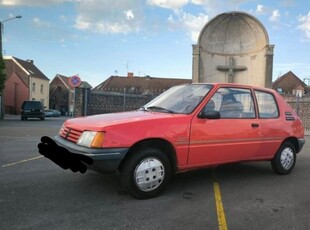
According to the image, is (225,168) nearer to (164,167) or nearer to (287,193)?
(287,193)

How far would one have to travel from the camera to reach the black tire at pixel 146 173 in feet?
17.1

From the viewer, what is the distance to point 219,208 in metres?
5.06

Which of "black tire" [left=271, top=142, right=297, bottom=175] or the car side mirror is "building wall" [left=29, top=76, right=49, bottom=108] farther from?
the car side mirror

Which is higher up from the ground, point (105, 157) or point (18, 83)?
point (18, 83)

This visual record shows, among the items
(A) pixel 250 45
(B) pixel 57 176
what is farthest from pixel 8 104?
(B) pixel 57 176

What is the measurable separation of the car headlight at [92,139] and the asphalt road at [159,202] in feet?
2.49

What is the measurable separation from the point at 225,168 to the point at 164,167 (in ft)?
8.64

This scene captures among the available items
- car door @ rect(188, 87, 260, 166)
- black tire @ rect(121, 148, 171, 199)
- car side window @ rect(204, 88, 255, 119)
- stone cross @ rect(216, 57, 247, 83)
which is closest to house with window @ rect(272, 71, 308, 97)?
stone cross @ rect(216, 57, 247, 83)

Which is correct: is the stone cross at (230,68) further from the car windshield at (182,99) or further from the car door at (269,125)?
the car windshield at (182,99)

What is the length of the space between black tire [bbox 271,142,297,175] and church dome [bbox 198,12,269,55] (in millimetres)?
22415

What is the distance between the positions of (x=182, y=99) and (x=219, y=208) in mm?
1930

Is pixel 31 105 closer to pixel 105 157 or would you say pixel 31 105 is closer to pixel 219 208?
pixel 105 157

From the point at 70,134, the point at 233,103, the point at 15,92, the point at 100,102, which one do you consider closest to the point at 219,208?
the point at 233,103

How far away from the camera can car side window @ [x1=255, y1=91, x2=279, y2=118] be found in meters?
6.93
